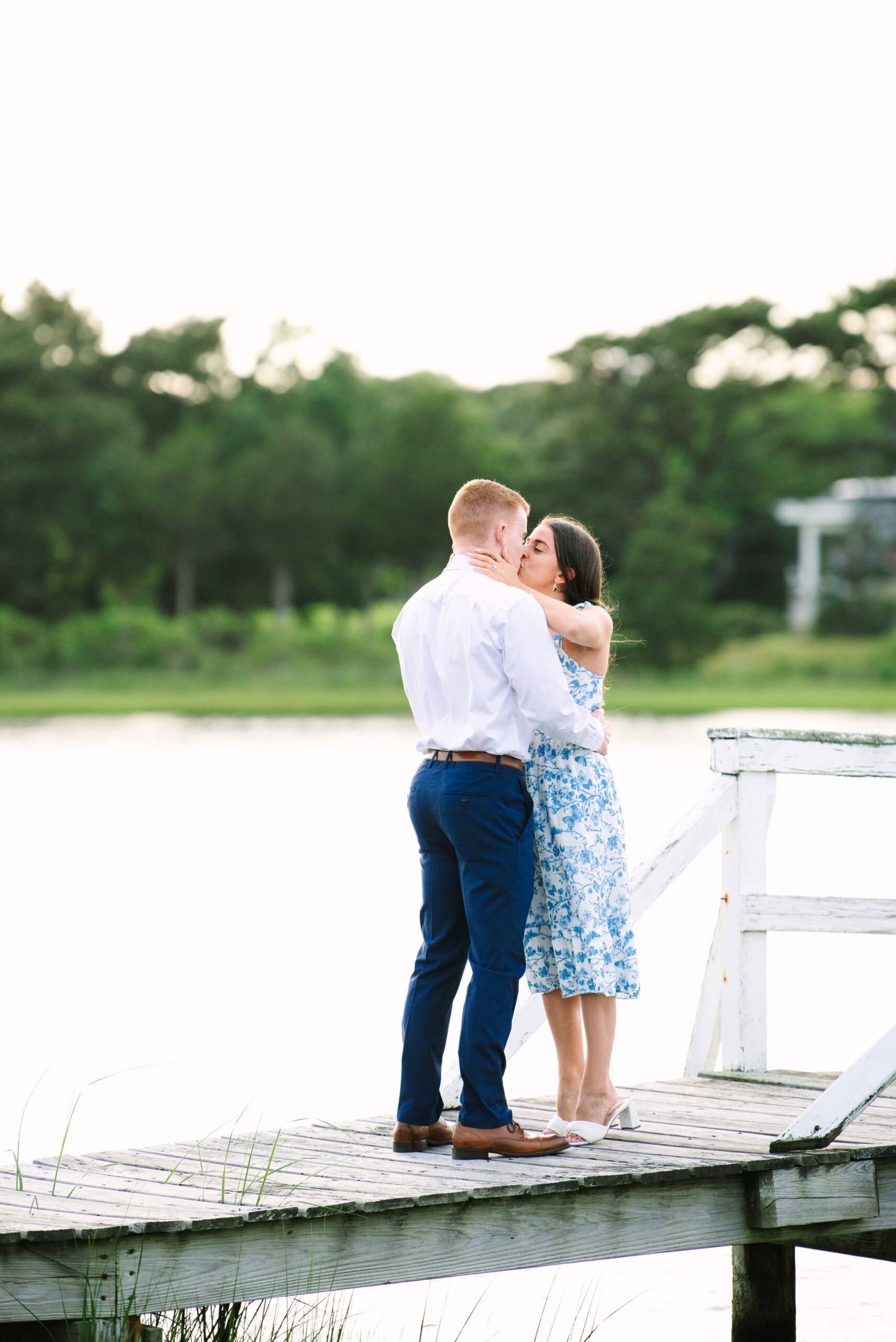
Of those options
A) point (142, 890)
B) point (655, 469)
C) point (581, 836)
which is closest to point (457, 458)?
point (655, 469)

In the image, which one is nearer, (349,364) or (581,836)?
(581,836)

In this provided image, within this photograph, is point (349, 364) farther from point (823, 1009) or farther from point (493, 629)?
point (493, 629)

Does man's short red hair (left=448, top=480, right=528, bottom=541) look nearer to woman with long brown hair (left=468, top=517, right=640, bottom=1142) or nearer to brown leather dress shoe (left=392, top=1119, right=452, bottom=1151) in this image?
woman with long brown hair (left=468, top=517, right=640, bottom=1142)

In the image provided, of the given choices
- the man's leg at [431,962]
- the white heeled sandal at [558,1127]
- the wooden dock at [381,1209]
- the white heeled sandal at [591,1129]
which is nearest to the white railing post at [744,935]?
the wooden dock at [381,1209]

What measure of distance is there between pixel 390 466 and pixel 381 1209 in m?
54.1

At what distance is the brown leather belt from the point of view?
15.7 ft

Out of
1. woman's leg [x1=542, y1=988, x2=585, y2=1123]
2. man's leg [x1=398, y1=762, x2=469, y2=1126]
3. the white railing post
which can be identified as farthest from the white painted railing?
man's leg [x1=398, y1=762, x2=469, y2=1126]

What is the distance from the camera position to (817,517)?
5697 cm

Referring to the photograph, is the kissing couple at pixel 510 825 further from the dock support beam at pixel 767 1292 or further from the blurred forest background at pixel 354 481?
the blurred forest background at pixel 354 481

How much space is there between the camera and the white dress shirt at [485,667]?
4758mm

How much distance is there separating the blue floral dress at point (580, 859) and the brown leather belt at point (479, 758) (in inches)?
7.3

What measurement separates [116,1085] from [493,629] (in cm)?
612

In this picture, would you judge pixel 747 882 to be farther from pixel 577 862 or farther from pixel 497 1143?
pixel 497 1143

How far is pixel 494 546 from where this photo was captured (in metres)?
4.89
